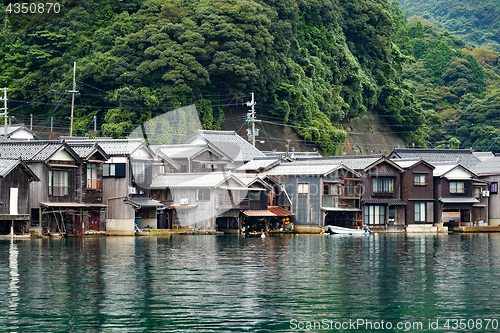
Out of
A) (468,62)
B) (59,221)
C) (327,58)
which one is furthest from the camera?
(468,62)

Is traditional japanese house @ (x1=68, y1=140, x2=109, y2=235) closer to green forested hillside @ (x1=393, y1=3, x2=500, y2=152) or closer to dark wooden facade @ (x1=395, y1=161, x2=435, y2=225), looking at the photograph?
dark wooden facade @ (x1=395, y1=161, x2=435, y2=225)

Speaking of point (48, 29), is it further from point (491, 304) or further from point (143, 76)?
point (491, 304)

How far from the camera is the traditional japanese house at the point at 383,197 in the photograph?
67125 millimetres

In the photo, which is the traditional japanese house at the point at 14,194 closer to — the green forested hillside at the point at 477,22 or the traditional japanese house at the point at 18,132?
the traditional japanese house at the point at 18,132

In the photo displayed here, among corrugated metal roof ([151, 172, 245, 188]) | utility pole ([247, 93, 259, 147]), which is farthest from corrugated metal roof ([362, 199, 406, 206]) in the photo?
utility pole ([247, 93, 259, 147])

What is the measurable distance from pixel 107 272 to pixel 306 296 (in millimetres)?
9341

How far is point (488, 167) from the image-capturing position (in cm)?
7331

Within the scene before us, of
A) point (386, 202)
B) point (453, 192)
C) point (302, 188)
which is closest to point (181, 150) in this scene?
point (302, 188)

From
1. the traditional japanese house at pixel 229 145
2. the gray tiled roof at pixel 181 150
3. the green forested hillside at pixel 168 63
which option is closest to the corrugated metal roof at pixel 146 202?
the gray tiled roof at pixel 181 150

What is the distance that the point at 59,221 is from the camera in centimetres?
5203

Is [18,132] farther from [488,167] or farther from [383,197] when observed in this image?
[488,167]

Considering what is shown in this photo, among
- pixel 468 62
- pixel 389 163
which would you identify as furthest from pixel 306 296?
pixel 468 62

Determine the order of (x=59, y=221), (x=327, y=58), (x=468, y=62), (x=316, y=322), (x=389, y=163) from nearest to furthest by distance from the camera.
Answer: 1. (x=316, y=322)
2. (x=59, y=221)
3. (x=389, y=163)
4. (x=327, y=58)
5. (x=468, y=62)

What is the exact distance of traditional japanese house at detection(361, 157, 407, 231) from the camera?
6712cm
